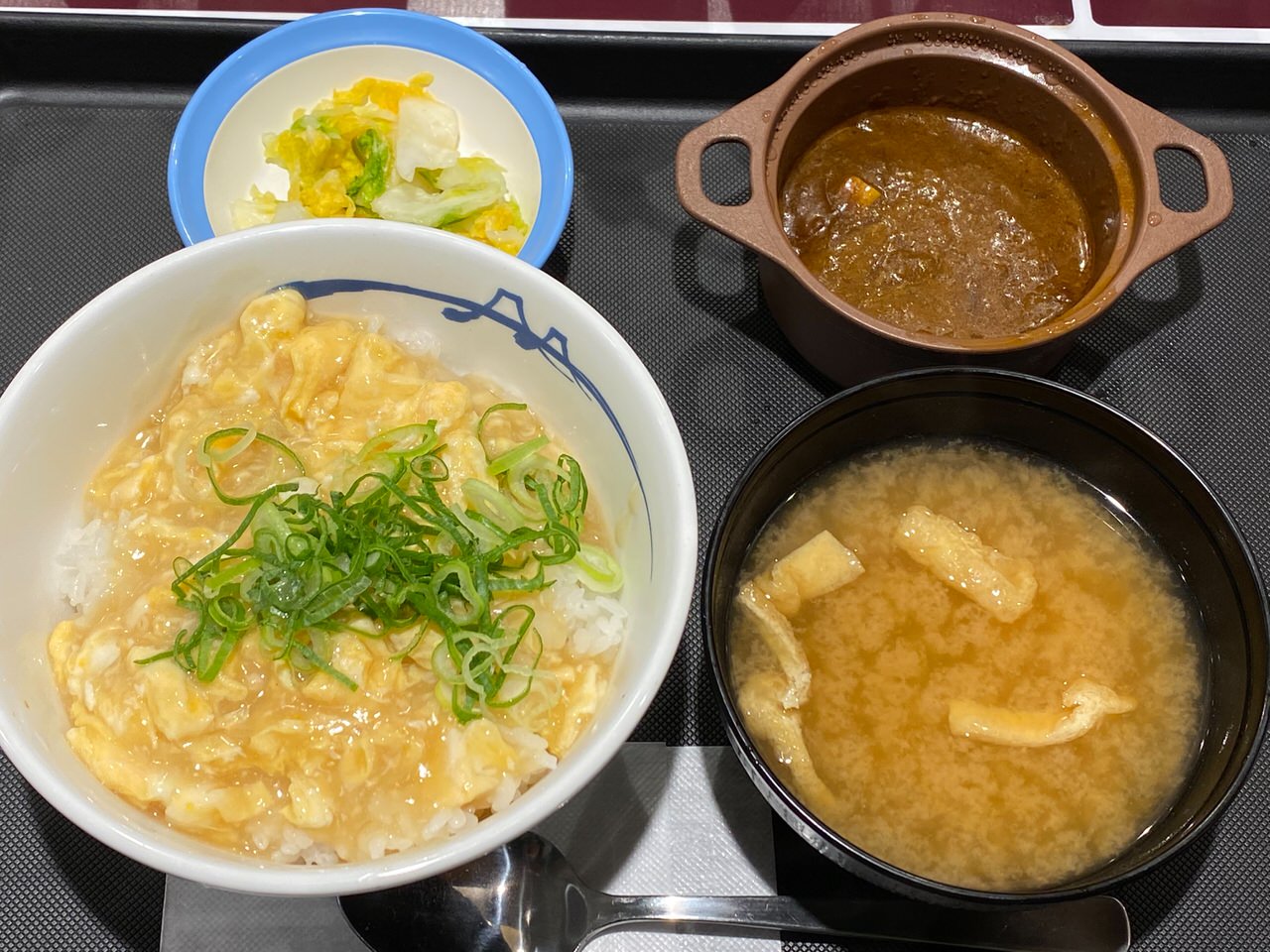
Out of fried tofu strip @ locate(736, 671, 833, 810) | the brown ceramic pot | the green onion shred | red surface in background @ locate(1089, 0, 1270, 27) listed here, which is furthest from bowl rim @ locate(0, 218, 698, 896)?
red surface in background @ locate(1089, 0, 1270, 27)

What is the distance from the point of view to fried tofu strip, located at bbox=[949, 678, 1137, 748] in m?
1.79

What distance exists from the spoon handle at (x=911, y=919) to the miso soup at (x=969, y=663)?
0.13 m

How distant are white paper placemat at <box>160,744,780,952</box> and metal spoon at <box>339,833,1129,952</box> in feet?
0.15

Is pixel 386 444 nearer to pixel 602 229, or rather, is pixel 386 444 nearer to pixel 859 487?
pixel 859 487

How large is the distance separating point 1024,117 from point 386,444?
1592 millimetres

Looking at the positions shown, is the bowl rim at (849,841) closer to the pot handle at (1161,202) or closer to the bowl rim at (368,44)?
the pot handle at (1161,202)

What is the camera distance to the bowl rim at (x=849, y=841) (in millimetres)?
1523

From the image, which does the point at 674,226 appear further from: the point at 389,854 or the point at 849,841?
the point at 389,854

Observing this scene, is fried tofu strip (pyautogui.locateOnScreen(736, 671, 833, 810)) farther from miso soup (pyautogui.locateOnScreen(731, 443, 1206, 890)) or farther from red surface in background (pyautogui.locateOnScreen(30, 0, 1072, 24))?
red surface in background (pyautogui.locateOnScreen(30, 0, 1072, 24))

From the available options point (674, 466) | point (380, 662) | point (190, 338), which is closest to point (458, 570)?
point (380, 662)

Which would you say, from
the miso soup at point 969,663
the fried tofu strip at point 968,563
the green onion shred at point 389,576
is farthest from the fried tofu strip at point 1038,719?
the green onion shred at point 389,576

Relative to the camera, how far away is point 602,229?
255cm

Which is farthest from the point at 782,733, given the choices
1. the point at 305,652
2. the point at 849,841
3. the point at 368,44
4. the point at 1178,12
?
the point at 1178,12

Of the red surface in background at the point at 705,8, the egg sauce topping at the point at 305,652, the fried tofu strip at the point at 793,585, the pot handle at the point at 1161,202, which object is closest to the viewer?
the egg sauce topping at the point at 305,652
